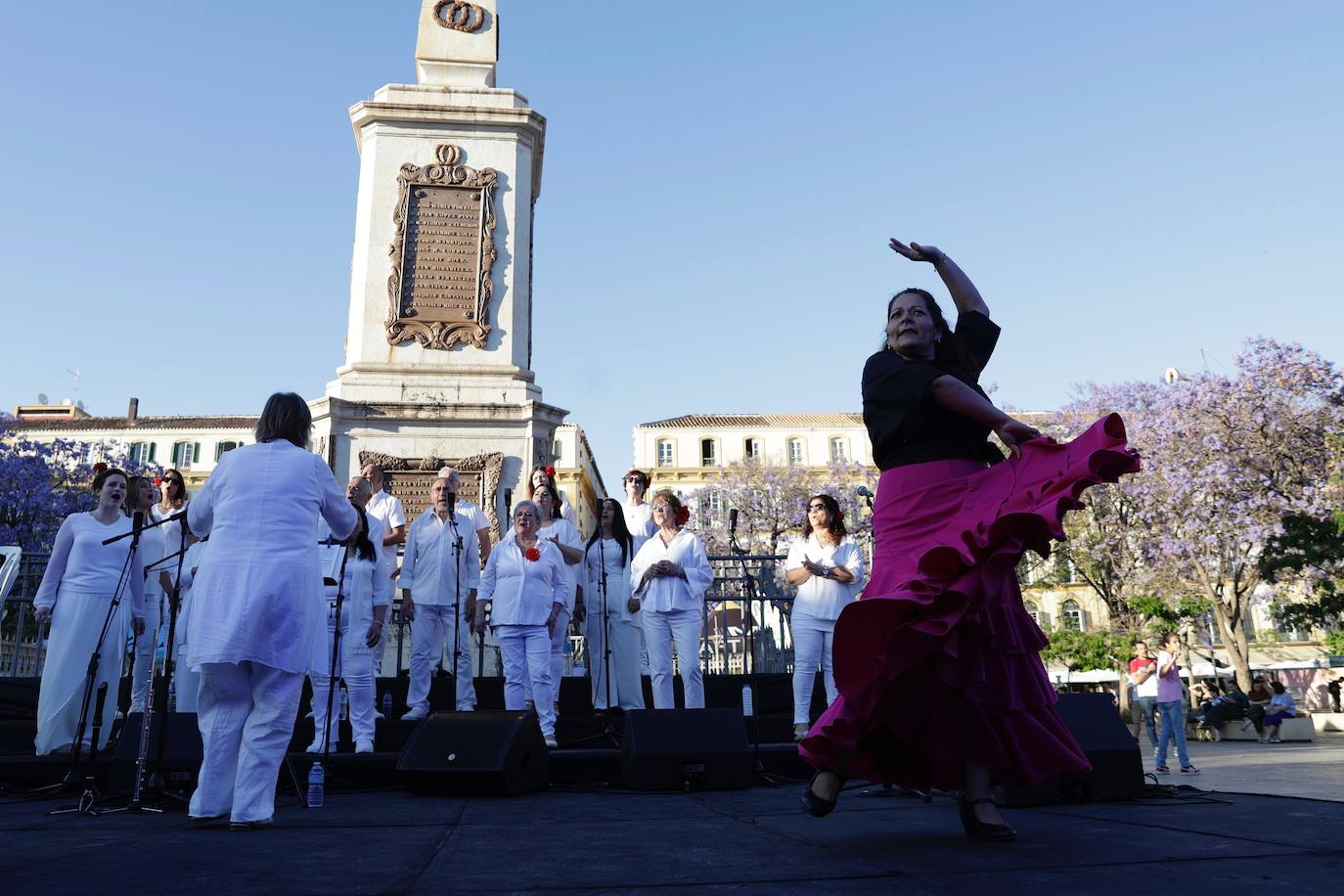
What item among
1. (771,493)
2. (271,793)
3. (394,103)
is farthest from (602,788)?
(771,493)

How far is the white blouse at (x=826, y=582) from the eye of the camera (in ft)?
26.2

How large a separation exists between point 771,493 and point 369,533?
38274mm

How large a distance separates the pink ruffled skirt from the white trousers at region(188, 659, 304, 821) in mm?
2507

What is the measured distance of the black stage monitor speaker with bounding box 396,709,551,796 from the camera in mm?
5875

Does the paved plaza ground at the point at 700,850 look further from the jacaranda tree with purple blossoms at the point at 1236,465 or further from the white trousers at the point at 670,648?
the jacaranda tree with purple blossoms at the point at 1236,465

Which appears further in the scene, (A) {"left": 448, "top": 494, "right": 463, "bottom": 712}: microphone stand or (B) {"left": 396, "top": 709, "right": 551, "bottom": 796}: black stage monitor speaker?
(A) {"left": 448, "top": 494, "right": 463, "bottom": 712}: microphone stand

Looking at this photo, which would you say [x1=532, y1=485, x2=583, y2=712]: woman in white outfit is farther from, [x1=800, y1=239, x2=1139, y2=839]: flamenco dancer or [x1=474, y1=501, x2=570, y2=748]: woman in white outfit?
[x1=800, y1=239, x2=1139, y2=839]: flamenco dancer

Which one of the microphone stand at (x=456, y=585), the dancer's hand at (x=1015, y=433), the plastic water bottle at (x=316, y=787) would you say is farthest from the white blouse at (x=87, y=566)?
the dancer's hand at (x=1015, y=433)

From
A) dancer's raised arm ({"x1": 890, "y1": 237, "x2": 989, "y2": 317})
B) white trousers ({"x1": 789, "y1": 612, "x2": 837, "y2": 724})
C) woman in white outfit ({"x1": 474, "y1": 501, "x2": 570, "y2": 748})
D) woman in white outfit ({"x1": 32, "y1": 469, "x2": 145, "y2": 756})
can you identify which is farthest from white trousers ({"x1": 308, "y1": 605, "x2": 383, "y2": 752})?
dancer's raised arm ({"x1": 890, "y1": 237, "x2": 989, "y2": 317})

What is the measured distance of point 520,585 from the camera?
308 inches

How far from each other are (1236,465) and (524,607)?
2543 centimetres

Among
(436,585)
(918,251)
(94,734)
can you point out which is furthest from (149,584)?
(918,251)

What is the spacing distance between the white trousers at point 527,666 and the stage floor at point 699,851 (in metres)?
2.52

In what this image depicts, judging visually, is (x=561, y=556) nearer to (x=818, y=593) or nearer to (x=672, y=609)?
(x=672, y=609)
